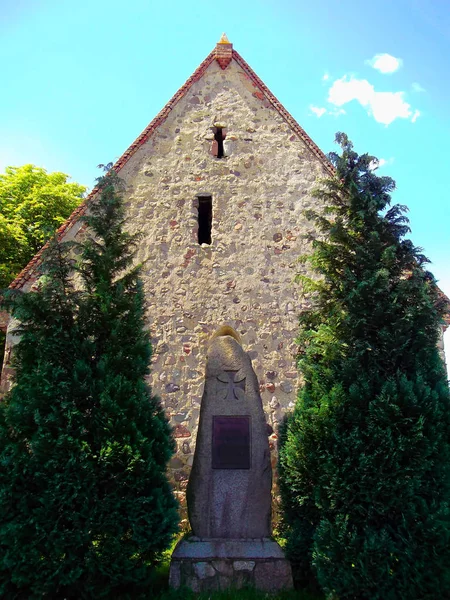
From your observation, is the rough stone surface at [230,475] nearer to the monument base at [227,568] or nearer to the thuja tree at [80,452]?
the monument base at [227,568]

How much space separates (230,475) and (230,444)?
0.31m

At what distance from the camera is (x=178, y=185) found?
9594 millimetres

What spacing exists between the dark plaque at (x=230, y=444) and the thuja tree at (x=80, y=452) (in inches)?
22.1

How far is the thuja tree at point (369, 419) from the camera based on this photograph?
169 inches

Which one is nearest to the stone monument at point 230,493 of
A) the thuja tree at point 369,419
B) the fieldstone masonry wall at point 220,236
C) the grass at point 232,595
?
the grass at point 232,595

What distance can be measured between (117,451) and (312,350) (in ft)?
7.23

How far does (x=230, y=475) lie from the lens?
204 inches

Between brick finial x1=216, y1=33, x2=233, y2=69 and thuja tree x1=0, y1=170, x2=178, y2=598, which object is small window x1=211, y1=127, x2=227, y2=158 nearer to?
brick finial x1=216, y1=33, x2=233, y2=69

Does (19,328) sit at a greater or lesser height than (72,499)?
greater

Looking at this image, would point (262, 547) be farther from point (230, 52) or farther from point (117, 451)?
Result: point (230, 52)

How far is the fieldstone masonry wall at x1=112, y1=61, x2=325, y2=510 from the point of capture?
8609 millimetres

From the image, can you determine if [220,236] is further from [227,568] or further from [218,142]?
[227,568]

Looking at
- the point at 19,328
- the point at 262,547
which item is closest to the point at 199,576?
the point at 262,547

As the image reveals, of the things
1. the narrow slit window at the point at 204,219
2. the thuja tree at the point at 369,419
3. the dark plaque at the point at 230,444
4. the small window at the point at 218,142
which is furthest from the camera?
the small window at the point at 218,142
